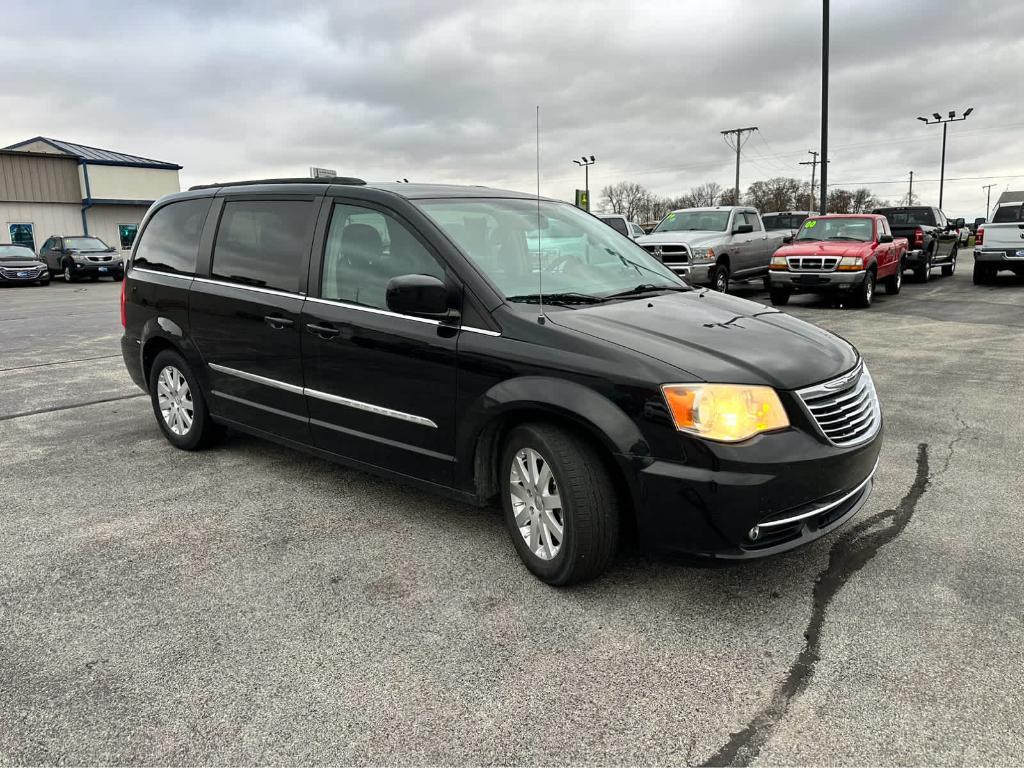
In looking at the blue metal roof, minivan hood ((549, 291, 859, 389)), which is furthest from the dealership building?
minivan hood ((549, 291, 859, 389))

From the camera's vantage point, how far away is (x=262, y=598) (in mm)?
3244

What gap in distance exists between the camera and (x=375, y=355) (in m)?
3.77

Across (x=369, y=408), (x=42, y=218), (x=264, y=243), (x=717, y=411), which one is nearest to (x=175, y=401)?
(x=264, y=243)

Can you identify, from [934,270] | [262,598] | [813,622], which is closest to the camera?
[813,622]

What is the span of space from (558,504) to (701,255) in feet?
39.8

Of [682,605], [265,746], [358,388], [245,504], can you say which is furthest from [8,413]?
[682,605]

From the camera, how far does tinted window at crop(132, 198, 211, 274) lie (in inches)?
198

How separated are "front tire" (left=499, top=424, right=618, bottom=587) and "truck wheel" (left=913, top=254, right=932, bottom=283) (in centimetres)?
1931

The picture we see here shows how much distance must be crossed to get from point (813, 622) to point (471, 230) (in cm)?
236

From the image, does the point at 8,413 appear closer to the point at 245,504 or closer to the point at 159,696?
the point at 245,504

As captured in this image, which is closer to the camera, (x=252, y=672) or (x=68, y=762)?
(x=68, y=762)

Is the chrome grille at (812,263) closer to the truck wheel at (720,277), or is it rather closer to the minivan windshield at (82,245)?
the truck wheel at (720,277)

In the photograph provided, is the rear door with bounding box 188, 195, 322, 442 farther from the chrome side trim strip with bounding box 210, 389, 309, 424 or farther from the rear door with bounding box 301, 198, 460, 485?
the rear door with bounding box 301, 198, 460, 485

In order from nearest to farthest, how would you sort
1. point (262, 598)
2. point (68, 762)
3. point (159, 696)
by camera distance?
point (68, 762) < point (159, 696) < point (262, 598)
